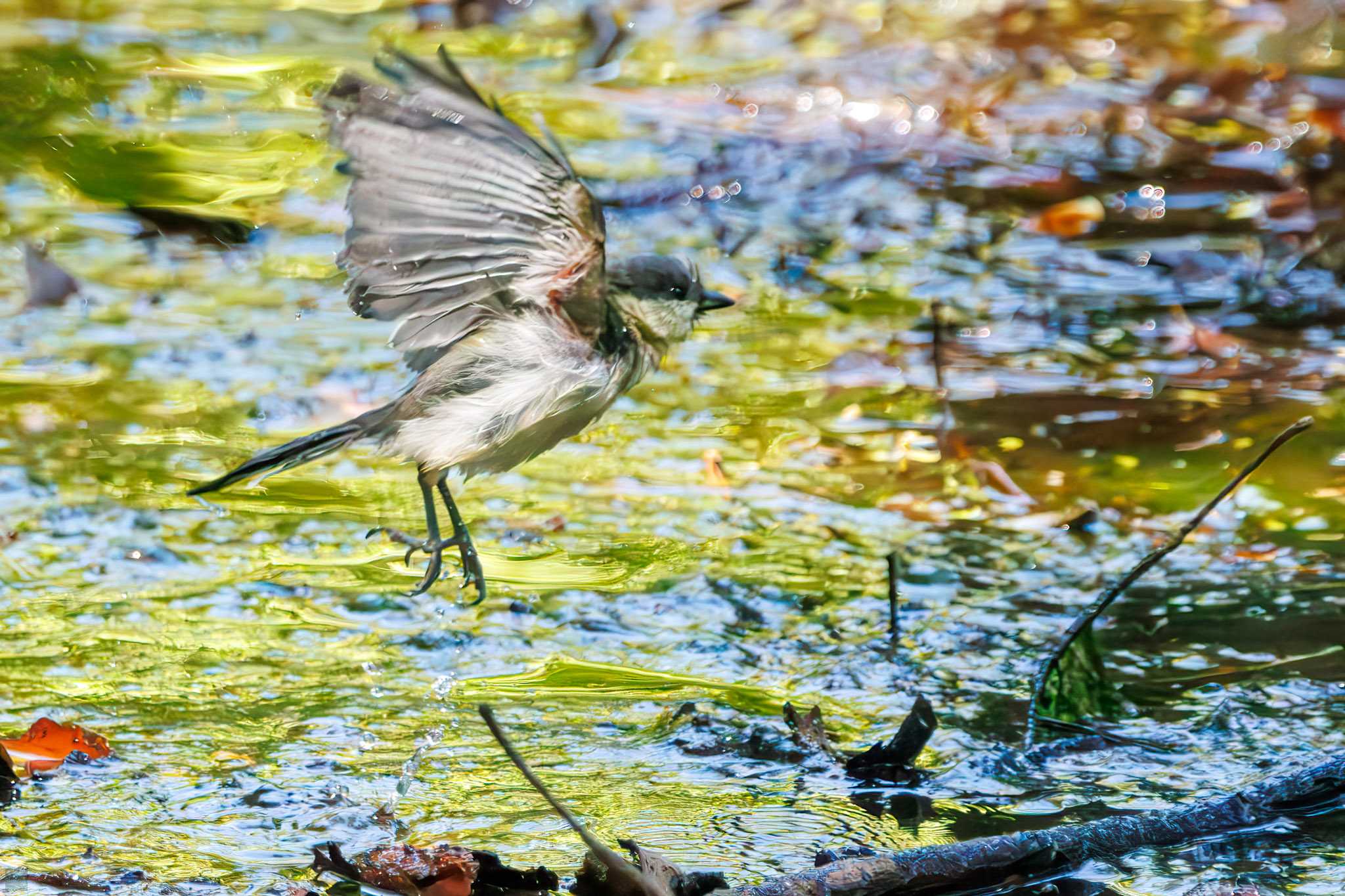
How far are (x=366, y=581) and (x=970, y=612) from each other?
4.61 ft

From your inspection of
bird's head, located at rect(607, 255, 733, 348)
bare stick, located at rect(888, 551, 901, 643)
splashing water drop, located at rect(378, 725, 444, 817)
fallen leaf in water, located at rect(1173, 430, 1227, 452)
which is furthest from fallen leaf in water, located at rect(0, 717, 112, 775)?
fallen leaf in water, located at rect(1173, 430, 1227, 452)

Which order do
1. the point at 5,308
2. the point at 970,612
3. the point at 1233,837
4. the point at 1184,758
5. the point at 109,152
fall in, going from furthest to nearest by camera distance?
the point at 109,152, the point at 5,308, the point at 970,612, the point at 1184,758, the point at 1233,837

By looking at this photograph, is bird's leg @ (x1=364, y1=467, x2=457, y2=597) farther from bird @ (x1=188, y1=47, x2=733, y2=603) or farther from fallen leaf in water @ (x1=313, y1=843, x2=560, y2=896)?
fallen leaf in water @ (x1=313, y1=843, x2=560, y2=896)

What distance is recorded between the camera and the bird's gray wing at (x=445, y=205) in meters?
3.08

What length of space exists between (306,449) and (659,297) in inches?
37.9

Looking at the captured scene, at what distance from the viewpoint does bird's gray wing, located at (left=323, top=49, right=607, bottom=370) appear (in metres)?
3.08

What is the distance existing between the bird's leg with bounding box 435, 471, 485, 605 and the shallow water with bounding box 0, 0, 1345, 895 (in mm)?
86

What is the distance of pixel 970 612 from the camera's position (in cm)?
383

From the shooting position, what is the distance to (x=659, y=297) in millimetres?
4125

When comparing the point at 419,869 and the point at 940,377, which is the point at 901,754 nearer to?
the point at 419,869

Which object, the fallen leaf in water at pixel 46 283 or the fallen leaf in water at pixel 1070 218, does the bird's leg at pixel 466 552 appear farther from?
the fallen leaf in water at pixel 1070 218

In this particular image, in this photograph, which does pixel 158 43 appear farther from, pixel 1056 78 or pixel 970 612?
pixel 970 612

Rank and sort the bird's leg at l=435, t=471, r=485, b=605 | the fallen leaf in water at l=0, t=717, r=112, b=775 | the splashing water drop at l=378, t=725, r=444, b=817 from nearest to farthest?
1. the splashing water drop at l=378, t=725, r=444, b=817
2. the fallen leaf in water at l=0, t=717, r=112, b=775
3. the bird's leg at l=435, t=471, r=485, b=605

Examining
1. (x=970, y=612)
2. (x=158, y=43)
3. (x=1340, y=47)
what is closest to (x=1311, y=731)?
(x=970, y=612)
